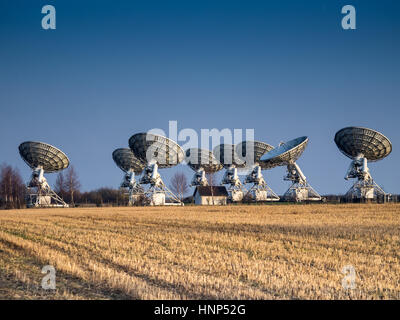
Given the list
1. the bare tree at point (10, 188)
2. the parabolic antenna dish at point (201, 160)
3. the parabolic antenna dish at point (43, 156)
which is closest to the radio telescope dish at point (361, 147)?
the parabolic antenna dish at point (201, 160)

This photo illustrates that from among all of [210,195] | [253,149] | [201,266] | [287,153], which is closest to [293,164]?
[253,149]

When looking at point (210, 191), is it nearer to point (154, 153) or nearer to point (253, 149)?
point (253, 149)

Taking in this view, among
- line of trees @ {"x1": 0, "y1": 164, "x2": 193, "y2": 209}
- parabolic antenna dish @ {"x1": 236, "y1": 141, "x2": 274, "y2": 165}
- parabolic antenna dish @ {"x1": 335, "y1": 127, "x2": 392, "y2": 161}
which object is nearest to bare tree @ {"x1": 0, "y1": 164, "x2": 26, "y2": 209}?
line of trees @ {"x1": 0, "y1": 164, "x2": 193, "y2": 209}

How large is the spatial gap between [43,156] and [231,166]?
39.2 meters

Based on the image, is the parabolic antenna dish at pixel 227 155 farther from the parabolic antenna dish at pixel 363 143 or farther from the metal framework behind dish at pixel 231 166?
the parabolic antenna dish at pixel 363 143

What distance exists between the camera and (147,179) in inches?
2756

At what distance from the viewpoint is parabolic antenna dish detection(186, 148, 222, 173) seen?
89125 millimetres

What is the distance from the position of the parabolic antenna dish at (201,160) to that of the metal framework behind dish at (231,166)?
291 centimetres

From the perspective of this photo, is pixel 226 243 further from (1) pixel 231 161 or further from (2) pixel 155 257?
(1) pixel 231 161

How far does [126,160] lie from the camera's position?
82875 millimetres

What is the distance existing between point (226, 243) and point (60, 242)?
23.5ft
